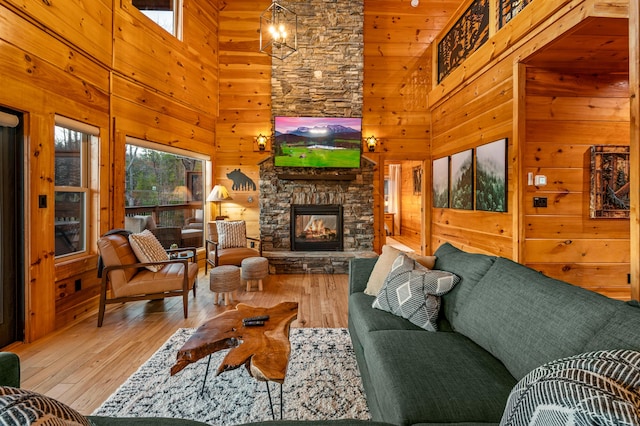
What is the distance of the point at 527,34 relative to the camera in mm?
2926

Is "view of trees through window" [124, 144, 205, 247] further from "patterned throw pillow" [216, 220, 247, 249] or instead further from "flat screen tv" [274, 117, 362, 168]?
"flat screen tv" [274, 117, 362, 168]

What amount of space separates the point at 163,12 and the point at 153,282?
4.18 metres

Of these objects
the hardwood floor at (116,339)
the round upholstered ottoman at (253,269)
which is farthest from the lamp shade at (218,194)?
the round upholstered ottoman at (253,269)

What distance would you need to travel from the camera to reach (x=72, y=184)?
133 inches

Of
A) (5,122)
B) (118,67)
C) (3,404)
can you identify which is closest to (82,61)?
(118,67)

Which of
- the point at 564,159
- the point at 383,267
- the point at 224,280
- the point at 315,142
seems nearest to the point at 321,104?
the point at 315,142

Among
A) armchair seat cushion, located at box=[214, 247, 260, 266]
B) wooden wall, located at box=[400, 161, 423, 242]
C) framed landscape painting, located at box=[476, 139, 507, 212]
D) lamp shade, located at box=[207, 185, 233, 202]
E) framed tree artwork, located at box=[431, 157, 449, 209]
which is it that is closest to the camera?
framed landscape painting, located at box=[476, 139, 507, 212]

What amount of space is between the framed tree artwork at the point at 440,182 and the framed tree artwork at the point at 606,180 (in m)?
1.99

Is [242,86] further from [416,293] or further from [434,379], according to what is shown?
[434,379]

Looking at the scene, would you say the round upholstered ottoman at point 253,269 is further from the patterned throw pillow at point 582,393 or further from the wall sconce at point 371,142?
the patterned throw pillow at point 582,393

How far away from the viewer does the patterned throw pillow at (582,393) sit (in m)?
0.66

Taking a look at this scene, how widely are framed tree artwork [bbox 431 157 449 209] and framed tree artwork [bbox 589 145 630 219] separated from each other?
1.99 meters

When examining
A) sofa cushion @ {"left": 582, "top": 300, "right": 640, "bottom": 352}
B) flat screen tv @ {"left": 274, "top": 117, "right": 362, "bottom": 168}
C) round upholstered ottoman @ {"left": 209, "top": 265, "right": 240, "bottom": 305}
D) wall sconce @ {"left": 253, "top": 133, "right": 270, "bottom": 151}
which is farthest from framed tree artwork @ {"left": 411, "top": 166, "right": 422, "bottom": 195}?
sofa cushion @ {"left": 582, "top": 300, "right": 640, "bottom": 352}

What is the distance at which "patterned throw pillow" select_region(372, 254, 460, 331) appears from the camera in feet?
6.36
